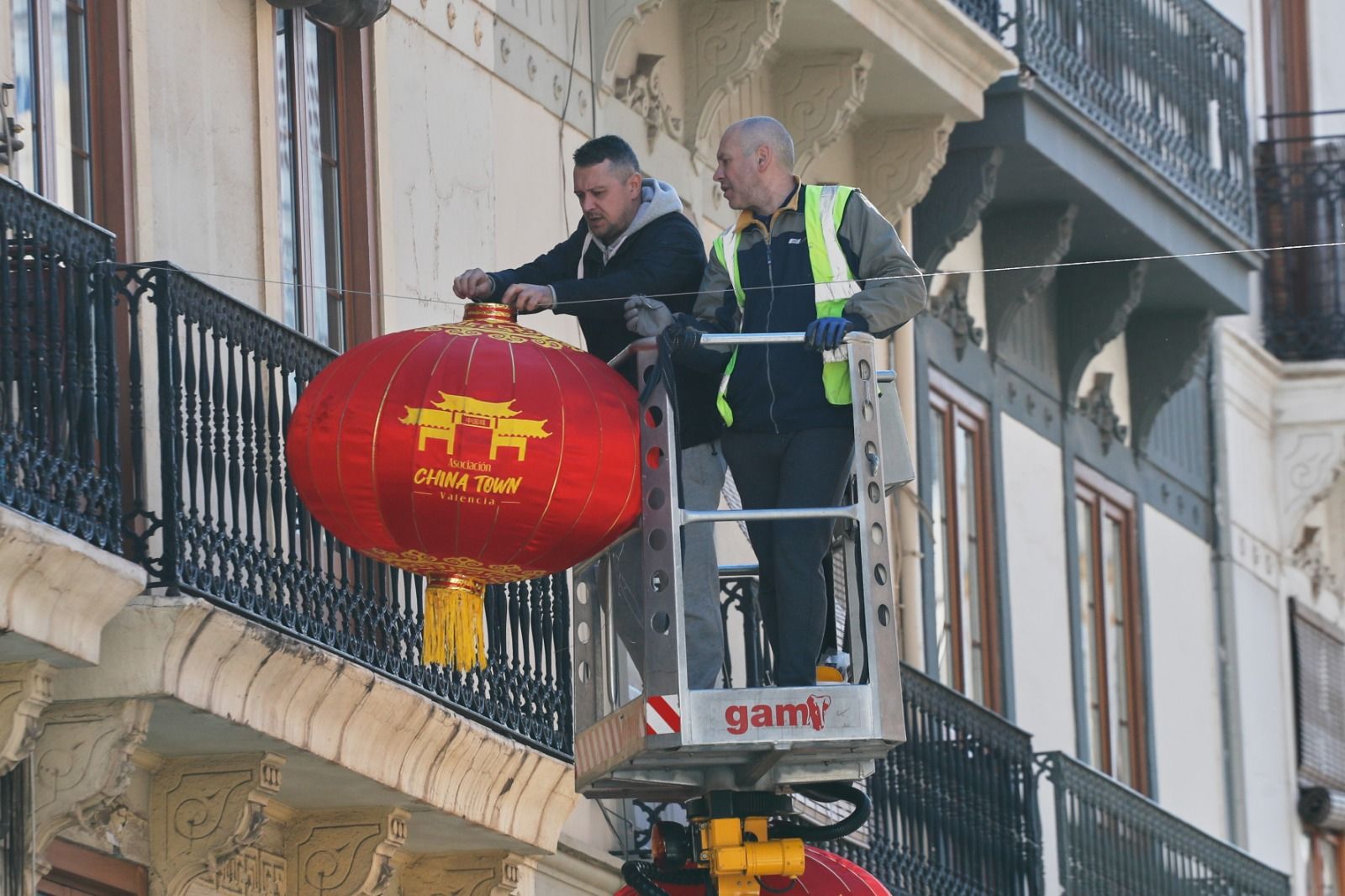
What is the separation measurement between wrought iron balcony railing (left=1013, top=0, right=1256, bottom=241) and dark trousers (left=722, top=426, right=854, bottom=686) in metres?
9.52

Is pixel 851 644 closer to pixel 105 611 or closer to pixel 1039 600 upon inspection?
pixel 105 611

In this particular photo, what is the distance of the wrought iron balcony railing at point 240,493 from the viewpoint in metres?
12.4

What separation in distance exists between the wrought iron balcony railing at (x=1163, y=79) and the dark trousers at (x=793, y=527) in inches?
375

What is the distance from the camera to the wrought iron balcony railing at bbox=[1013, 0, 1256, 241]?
21234 millimetres

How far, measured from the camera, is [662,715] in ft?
36.2

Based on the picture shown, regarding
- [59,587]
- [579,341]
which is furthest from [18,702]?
[579,341]

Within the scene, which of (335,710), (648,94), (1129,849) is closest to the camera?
(335,710)

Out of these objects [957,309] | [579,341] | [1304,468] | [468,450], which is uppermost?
[957,309]

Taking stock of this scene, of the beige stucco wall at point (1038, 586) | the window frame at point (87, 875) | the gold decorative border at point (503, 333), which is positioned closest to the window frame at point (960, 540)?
the beige stucco wall at point (1038, 586)

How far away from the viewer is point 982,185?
20875 mm

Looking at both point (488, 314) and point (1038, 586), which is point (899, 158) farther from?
point (488, 314)

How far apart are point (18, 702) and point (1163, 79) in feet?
41.4

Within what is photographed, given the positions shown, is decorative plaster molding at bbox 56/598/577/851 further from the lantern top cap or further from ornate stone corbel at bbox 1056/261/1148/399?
ornate stone corbel at bbox 1056/261/1148/399

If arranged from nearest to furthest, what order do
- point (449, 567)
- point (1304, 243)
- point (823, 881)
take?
point (449, 567), point (823, 881), point (1304, 243)
